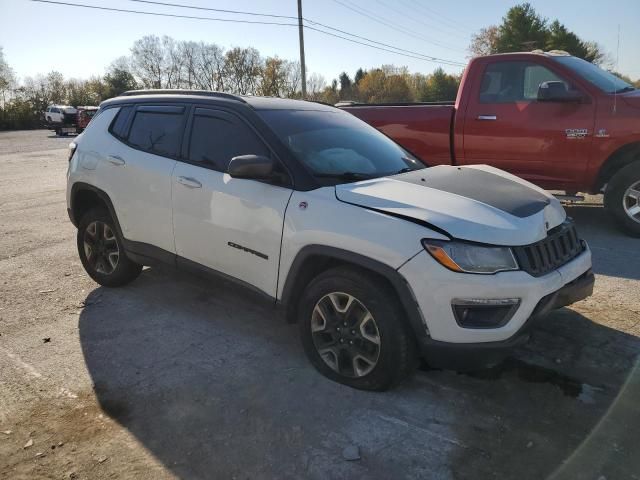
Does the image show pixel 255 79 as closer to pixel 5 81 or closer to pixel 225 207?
pixel 5 81

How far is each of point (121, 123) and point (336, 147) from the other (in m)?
2.09

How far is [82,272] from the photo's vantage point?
17.3ft

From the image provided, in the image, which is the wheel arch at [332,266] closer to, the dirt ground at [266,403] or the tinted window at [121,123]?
the dirt ground at [266,403]

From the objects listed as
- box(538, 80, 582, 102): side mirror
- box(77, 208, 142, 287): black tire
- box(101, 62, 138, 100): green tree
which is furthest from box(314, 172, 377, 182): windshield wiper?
box(101, 62, 138, 100): green tree

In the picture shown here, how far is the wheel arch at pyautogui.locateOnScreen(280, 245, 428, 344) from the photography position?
8.80ft

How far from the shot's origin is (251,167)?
3.12m

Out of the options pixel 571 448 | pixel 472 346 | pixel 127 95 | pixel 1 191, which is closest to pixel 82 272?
pixel 127 95

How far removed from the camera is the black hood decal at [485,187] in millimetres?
3006

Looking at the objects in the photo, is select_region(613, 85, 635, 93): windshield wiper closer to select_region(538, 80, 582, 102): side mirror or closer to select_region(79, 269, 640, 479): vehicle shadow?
select_region(538, 80, 582, 102): side mirror

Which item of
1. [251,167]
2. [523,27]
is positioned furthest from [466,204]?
[523,27]

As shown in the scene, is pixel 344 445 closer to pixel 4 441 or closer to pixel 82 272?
pixel 4 441

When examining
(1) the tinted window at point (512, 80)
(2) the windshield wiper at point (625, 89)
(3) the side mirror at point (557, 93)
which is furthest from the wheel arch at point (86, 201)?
(2) the windshield wiper at point (625, 89)

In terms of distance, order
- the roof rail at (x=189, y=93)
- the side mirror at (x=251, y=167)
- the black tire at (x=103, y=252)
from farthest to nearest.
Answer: the black tire at (x=103, y=252), the roof rail at (x=189, y=93), the side mirror at (x=251, y=167)

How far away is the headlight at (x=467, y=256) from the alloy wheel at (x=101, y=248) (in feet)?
10.2
